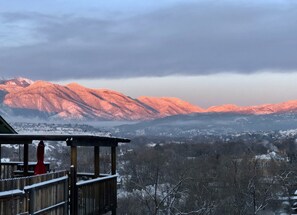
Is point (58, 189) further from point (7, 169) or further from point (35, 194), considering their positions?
point (7, 169)

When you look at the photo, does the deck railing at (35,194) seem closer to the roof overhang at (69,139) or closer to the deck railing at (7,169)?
the roof overhang at (69,139)

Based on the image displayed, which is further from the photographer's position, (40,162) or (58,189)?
(40,162)

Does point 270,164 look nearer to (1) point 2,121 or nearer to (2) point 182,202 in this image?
(2) point 182,202

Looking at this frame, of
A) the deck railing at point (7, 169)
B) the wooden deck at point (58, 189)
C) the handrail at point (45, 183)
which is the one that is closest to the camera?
the wooden deck at point (58, 189)

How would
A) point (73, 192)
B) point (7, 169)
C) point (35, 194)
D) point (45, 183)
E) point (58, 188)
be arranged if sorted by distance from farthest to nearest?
point (7, 169) < point (73, 192) < point (58, 188) < point (45, 183) < point (35, 194)

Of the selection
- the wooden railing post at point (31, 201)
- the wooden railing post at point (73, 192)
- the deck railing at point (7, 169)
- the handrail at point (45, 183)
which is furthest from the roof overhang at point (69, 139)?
the wooden railing post at point (31, 201)

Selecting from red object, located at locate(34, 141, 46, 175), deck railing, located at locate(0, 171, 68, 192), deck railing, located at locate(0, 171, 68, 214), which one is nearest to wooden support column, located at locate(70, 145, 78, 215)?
deck railing, located at locate(0, 171, 68, 214)

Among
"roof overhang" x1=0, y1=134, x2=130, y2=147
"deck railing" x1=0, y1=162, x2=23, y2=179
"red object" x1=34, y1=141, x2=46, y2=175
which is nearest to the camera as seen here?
"roof overhang" x1=0, y1=134, x2=130, y2=147

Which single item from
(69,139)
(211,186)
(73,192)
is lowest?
(211,186)

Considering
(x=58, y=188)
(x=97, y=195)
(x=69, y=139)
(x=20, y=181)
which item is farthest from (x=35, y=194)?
(x=97, y=195)

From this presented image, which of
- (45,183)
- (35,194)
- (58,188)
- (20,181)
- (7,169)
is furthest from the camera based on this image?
(7,169)

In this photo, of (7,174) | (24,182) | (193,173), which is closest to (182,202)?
(193,173)

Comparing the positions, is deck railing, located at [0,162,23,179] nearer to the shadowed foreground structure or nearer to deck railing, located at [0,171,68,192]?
the shadowed foreground structure

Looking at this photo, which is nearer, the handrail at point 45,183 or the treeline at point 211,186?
the handrail at point 45,183
